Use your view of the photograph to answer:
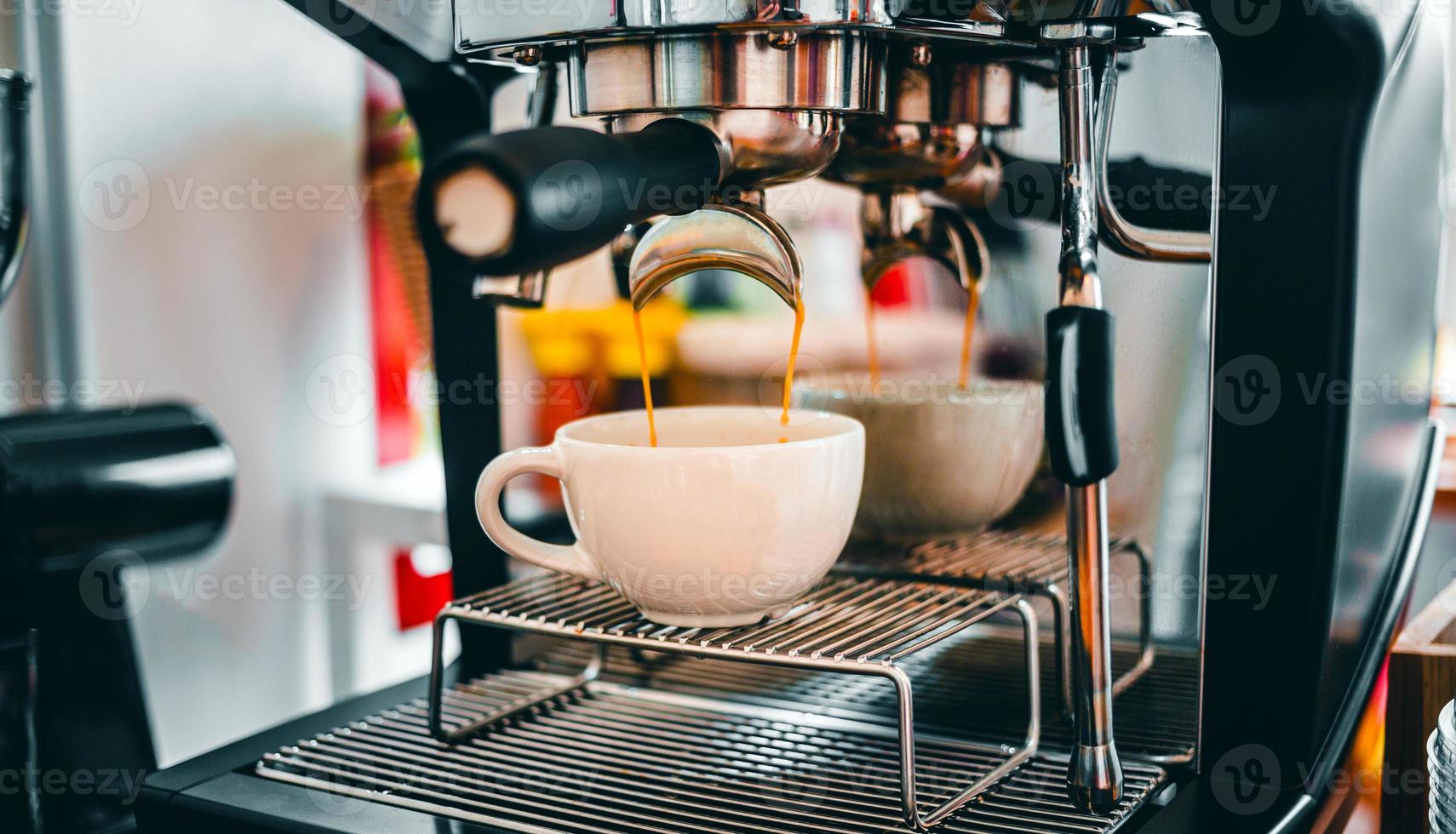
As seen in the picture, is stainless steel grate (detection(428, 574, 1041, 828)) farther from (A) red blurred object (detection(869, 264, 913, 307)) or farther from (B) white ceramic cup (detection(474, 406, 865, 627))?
(A) red blurred object (detection(869, 264, 913, 307))

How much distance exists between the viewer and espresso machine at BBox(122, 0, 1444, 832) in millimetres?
386

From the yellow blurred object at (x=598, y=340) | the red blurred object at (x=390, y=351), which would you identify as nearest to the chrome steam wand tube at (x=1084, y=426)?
the yellow blurred object at (x=598, y=340)

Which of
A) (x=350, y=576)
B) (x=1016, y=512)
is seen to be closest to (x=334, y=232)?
(x=350, y=576)

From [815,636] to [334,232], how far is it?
0.96m

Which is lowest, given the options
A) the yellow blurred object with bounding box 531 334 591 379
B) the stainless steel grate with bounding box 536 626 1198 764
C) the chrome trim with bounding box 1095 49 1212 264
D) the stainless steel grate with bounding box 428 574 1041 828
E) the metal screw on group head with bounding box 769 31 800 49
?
the stainless steel grate with bounding box 536 626 1198 764

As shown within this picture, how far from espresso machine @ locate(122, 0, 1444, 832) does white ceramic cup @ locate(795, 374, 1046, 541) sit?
0.06 feet

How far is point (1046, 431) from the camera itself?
15.1 inches

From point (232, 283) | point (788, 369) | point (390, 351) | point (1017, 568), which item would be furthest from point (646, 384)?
point (390, 351)

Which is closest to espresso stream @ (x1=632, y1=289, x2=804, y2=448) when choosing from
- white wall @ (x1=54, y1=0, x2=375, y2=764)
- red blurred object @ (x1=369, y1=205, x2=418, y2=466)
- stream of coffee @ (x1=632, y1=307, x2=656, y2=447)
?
stream of coffee @ (x1=632, y1=307, x2=656, y2=447)

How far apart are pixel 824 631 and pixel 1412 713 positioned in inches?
8.3

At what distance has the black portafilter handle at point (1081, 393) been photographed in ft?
1.22

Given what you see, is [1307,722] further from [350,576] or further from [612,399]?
[350,576]

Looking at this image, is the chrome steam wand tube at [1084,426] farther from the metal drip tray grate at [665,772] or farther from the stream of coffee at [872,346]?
the stream of coffee at [872,346]

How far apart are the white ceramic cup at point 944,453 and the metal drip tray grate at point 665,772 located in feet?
Answer: 0.29
